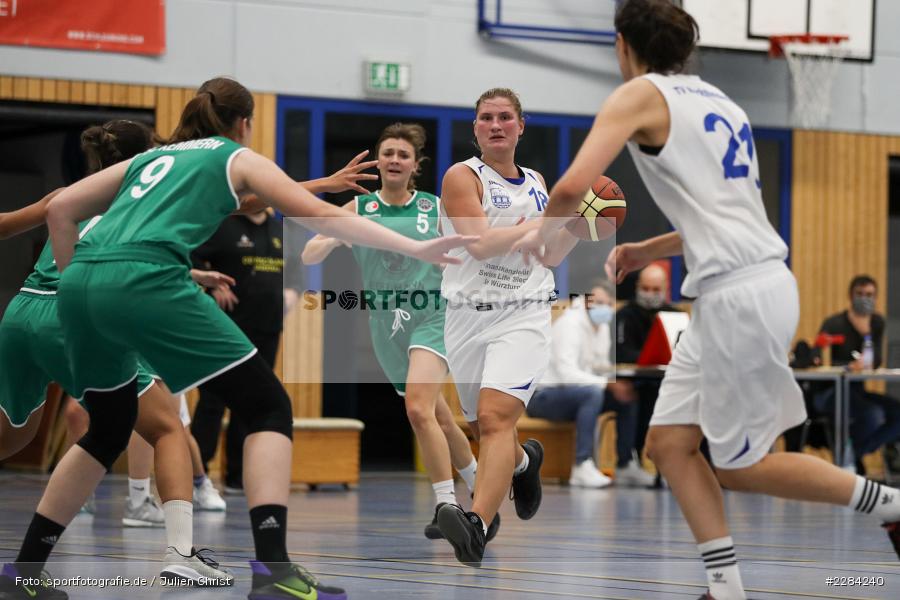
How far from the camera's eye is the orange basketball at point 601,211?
5.85 metres

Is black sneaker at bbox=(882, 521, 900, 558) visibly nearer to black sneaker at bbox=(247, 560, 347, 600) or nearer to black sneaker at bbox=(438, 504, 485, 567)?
black sneaker at bbox=(438, 504, 485, 567)

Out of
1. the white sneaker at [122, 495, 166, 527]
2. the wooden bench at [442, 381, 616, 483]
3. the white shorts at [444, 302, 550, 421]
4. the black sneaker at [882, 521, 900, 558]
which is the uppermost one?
the white shorts at [444, 302, 550, 421]

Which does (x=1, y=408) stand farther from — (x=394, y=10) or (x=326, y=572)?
(x=394, y=10)

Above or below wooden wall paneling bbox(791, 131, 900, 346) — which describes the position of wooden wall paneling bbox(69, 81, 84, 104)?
above

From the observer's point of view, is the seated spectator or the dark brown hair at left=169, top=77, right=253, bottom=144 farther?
the seated spectator

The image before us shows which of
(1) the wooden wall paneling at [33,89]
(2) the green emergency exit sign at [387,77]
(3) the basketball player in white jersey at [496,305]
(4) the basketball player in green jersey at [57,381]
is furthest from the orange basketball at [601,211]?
(1) the wooden wall paneling at [33,89]

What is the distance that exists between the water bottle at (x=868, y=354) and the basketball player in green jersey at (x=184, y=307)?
8.64 m

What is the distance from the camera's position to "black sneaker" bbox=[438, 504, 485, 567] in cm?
498

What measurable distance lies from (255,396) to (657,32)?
5.21ft

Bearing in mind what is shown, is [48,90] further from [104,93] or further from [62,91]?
[104,93]

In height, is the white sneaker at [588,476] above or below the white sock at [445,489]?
below

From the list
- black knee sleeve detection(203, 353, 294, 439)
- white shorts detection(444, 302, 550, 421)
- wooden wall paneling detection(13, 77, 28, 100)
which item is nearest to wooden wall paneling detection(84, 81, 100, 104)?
wooden wall paneling detection(13, 77, 28, 100)

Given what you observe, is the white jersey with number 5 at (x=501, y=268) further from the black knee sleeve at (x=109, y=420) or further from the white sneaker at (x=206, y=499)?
the white sneaker at (x=206, y=499)

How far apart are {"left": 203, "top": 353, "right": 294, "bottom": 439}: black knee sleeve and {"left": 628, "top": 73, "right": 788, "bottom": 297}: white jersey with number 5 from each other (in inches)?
49.2
